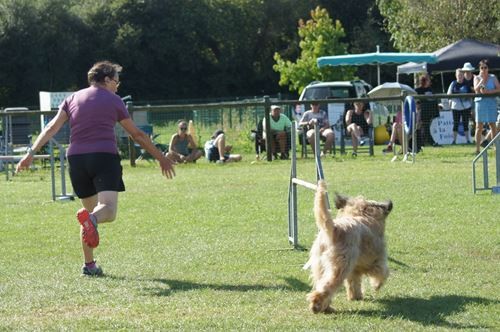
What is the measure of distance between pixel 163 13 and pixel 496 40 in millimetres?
20634

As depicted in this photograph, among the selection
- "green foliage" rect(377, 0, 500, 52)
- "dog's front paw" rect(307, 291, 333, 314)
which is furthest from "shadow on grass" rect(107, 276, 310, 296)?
"green foliage" rect(377, 0, 500, 52)

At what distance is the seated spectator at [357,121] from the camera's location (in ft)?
76.2

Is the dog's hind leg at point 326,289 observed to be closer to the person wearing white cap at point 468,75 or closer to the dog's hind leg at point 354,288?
the dog's hind leg at point 354,288

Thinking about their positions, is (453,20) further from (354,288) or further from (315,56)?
(354,288)

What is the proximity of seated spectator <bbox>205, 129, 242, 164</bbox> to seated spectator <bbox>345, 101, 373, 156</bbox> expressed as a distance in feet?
9.42

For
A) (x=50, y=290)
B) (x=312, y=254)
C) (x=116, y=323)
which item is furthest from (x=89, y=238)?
(x=312, y=254)

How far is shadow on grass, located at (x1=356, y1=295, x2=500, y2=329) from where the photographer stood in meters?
6.45

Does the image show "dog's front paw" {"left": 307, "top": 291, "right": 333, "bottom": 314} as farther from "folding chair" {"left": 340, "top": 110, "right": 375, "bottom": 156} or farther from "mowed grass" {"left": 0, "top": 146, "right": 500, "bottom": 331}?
"folding chair" {"left": 340, "top": 110, "right": 375, "bottom": 156}

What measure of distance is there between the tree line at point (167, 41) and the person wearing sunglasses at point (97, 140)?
38.5 meters

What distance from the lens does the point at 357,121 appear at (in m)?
24.1

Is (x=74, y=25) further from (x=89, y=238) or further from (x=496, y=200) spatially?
(x=89, y=238)

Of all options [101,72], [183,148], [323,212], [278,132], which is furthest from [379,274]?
[183,148]

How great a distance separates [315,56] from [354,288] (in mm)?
36380

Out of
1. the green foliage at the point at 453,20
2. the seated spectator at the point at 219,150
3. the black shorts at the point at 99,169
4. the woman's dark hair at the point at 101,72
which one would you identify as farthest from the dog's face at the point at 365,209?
the green foliage at the point at 453,20
